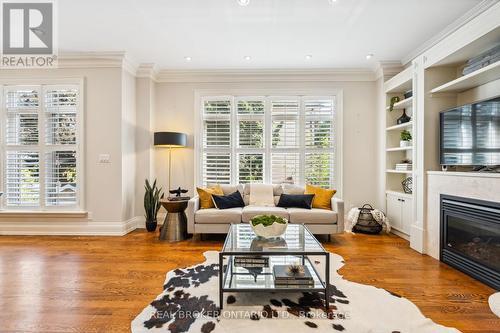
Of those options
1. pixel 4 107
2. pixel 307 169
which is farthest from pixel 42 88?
pixel 307 169

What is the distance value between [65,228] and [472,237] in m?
5.63

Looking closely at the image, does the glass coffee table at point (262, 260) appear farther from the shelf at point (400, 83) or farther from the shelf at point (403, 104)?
the shelf at point (400, 83)

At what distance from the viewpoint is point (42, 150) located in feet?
13.9

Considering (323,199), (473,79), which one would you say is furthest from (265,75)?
(473,79)

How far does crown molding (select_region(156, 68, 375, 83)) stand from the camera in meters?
4.72

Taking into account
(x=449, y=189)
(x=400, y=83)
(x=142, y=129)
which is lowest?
(x=449, y=189)

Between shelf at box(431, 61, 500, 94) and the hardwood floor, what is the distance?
2.09m

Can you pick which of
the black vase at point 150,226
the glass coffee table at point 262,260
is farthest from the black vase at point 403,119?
the black vase at point 150,226

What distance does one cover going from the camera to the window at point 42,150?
4234mm

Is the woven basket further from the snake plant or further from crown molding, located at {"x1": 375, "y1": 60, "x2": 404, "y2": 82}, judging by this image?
the snake plant

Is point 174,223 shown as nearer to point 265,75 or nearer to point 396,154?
point 265,75

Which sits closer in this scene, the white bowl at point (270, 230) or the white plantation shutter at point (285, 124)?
the white bowl at point (270, 230)

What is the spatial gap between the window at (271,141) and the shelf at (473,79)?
6.25 ft

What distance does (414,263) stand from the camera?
3002 millimetres
